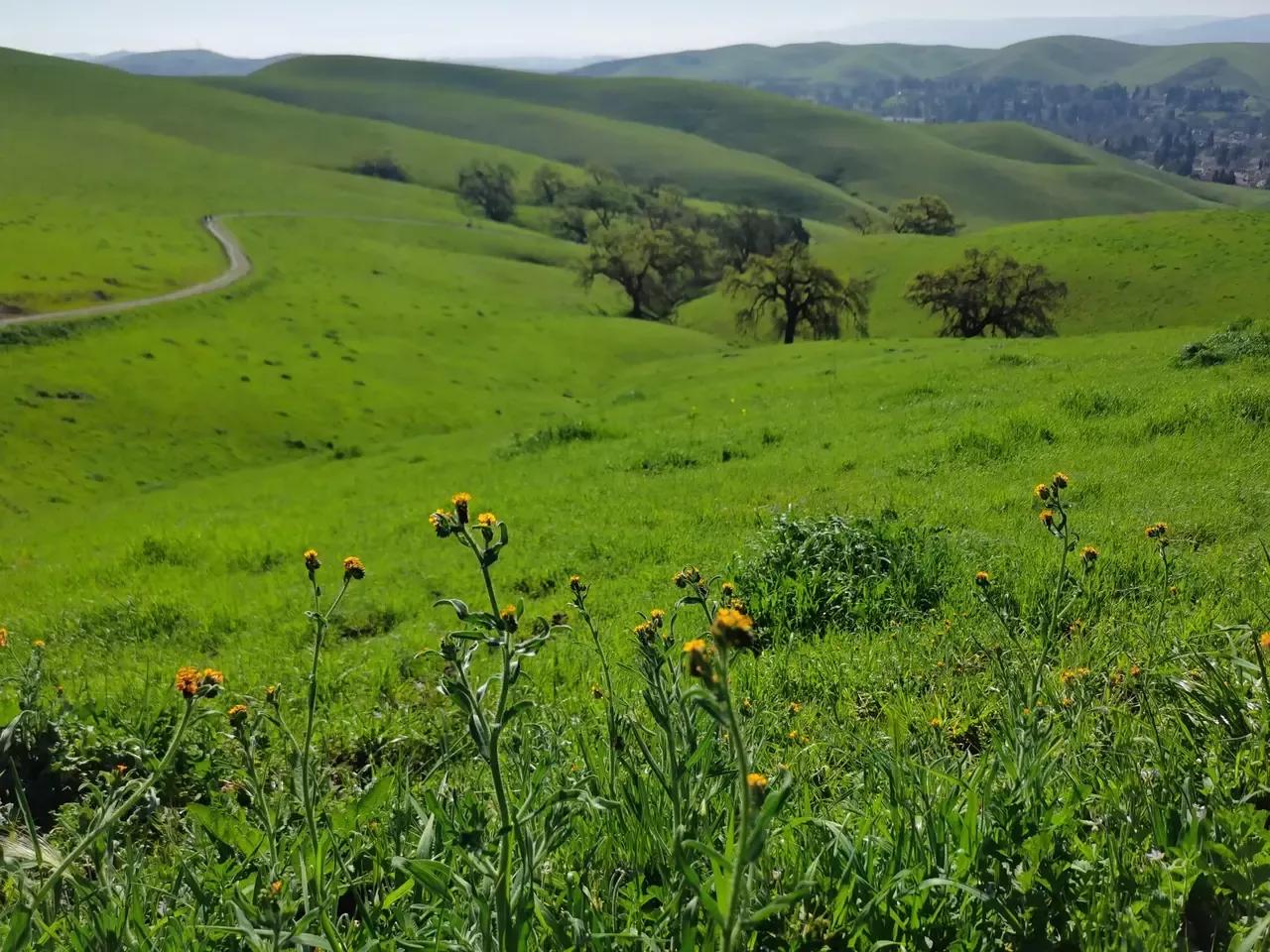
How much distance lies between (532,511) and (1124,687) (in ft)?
35.7

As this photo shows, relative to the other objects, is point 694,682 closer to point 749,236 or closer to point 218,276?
point 218,276

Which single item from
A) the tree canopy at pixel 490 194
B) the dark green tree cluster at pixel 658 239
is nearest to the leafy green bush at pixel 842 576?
the dark green tree cluster at pixel 658 239

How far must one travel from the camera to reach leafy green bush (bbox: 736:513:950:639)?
667cm

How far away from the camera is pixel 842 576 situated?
23.3 ft

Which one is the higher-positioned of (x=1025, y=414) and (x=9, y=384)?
(x=1025, y=414)

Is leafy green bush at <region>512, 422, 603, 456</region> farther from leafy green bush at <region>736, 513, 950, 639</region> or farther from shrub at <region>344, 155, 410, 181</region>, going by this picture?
shrub at <region>344, 155, 410, 181</region>

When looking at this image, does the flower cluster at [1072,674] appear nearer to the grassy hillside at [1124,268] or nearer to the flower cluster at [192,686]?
the flower cluster at [192,686]

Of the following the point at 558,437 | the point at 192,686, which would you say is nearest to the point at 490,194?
the point at 558,437

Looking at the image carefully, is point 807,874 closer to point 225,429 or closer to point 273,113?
point 225,429

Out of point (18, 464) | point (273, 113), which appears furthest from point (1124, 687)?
point (273, 113)

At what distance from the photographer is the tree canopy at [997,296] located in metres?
51.4

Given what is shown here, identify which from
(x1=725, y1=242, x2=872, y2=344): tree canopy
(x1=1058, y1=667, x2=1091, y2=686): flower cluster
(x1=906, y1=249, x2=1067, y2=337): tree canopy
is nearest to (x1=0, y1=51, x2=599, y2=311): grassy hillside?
(x1=725, y1=242, x2=872, y2=344): tree canopy

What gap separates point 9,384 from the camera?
38.7 m

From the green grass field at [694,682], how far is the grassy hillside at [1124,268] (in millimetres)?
28107
